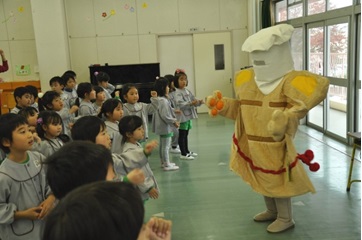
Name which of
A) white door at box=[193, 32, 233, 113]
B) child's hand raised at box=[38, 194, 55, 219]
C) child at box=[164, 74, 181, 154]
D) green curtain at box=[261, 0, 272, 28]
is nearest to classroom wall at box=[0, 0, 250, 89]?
white door at box=[193, 32, 233, 113]

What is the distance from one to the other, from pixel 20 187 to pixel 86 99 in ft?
8.12

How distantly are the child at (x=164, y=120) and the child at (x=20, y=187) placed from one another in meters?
2.58

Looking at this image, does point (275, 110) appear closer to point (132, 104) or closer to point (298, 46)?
point (132, 104)

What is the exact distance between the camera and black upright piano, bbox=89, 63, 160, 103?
811 centimetres

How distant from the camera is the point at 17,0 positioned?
26.9ft

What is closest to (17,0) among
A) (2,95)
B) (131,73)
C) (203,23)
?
(2,95)

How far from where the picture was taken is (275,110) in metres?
2.62

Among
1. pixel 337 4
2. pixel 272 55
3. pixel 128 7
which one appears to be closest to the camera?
pixel 272 55

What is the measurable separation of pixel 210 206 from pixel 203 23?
6003mm

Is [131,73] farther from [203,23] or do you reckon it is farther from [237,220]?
[237,220]

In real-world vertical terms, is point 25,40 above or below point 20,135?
above

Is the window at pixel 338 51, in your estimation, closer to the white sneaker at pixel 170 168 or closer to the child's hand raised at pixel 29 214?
the white sneaker at pixel 170 168

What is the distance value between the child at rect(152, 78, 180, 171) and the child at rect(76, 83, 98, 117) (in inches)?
31.2

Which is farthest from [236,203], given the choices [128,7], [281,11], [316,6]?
[128,7]
